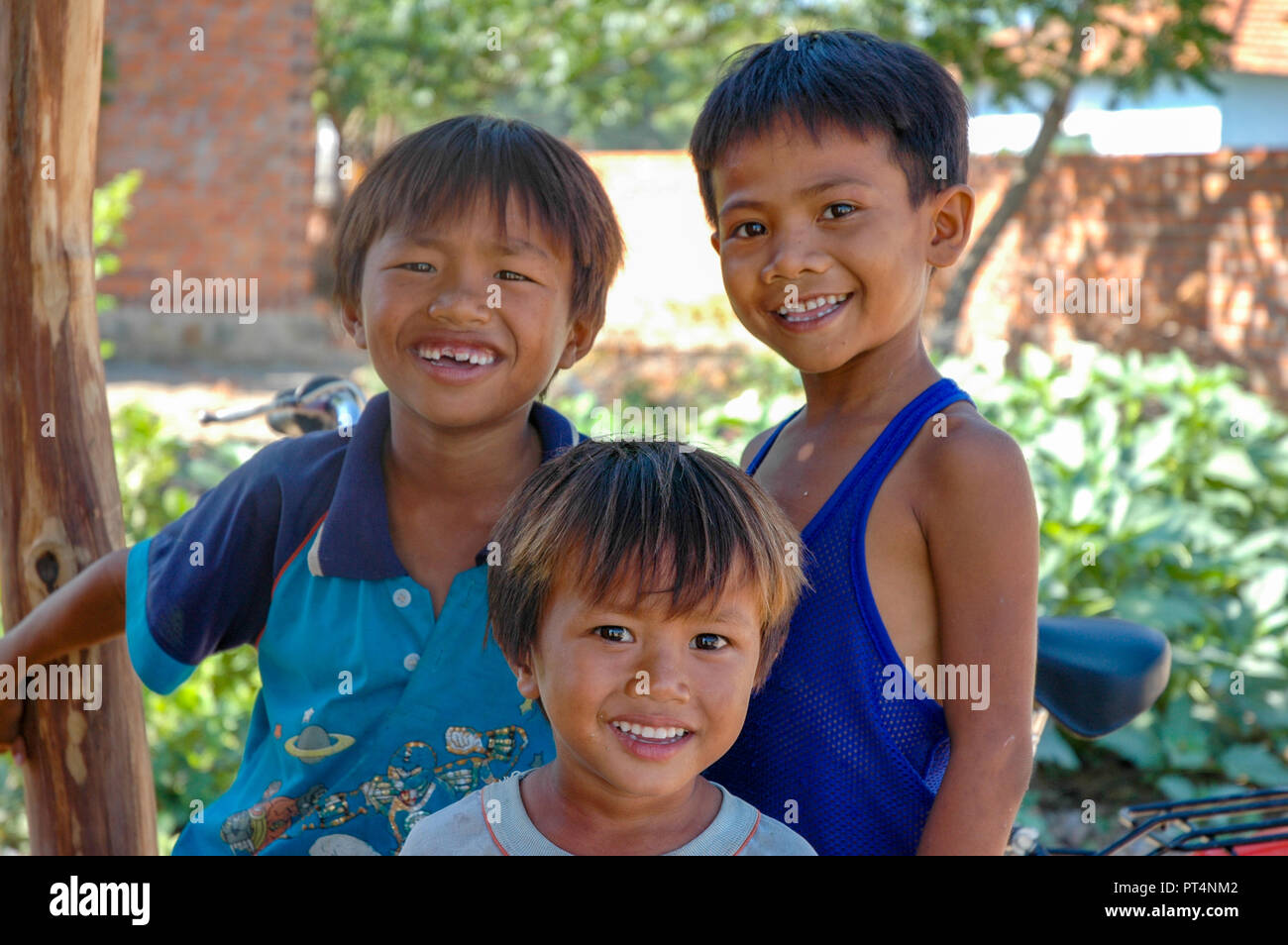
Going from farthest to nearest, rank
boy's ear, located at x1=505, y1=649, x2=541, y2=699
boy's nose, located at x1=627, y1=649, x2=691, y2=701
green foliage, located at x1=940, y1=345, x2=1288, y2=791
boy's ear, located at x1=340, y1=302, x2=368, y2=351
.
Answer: green foliage, located at x1=940, y1=345, x2=1288, y2=791
boy's ear, located at x1=340, y1=302, x2=368, y2=351
boy's ear, located at x1=505, y1=649, x2=541, y2=699
boy's nose, located at x1=627, y1=649, x2=691, y2=701

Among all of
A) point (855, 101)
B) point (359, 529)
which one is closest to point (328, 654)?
point (359, 529)

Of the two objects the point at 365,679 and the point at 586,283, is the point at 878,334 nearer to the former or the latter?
the point at 586,283

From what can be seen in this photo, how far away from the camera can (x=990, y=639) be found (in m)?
1.48

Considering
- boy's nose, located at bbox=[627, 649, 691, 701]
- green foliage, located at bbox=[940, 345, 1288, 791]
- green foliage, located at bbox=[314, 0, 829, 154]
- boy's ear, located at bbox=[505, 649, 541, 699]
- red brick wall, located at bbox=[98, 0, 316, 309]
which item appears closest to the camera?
boy's nose, located at bbox=[627, 649, 691, 701]

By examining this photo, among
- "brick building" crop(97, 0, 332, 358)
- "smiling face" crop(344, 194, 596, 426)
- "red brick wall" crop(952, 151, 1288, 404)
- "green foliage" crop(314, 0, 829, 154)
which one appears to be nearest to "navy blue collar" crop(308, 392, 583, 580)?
"smiling face" crop(344, 194, 596, 426)

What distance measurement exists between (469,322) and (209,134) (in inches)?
387

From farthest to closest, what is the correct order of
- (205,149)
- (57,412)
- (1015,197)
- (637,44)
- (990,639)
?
(637,44) → (205,149) → (1015,197) → (57,412) → (990,639)

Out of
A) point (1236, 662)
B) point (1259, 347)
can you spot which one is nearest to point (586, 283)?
point (1236, 662)

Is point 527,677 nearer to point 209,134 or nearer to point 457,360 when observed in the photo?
point 457,360

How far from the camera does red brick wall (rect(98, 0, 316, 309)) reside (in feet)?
34.1

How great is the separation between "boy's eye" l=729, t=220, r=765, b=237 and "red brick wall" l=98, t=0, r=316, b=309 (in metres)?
9.86

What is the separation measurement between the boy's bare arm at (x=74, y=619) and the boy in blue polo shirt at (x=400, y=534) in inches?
1.3

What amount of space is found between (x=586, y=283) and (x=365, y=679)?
648 millimetres

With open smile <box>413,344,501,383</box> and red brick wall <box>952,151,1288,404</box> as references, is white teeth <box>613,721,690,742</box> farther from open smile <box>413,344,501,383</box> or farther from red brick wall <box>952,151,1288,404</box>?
red brick wall <box>952,151,1288,404</box>
